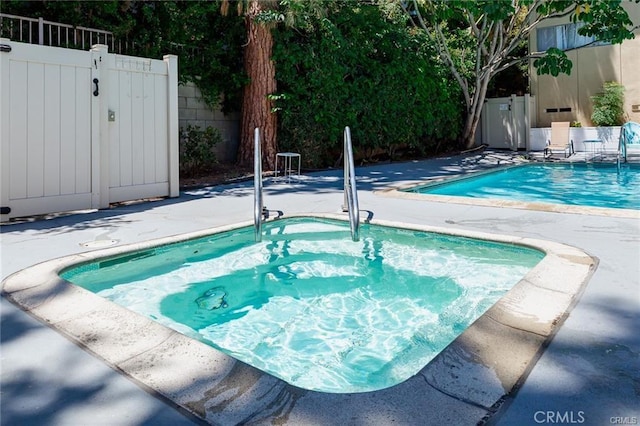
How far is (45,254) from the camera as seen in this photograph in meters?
3.59

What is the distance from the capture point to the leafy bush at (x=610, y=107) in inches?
599

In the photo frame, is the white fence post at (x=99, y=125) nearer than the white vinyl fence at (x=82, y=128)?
No

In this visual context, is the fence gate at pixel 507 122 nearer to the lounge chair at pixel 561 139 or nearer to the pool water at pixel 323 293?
the lounge chair at pixel 561 139

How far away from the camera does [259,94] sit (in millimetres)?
9516

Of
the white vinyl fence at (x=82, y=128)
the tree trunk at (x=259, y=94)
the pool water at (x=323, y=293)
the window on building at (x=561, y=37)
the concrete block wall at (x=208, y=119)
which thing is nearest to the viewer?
the pool water at (x=323, y=293)

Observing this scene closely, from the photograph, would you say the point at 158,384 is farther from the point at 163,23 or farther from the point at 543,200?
the point at 163,23

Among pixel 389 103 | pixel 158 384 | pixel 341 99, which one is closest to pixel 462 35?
pixel 389 103

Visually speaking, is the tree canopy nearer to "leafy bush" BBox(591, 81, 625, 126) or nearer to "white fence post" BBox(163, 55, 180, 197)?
"leafy bush" BBox(591, 81, 625, 126)

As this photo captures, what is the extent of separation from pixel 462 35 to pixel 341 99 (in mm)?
6461

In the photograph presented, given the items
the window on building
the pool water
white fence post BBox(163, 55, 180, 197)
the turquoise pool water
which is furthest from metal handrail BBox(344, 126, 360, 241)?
the window on building
